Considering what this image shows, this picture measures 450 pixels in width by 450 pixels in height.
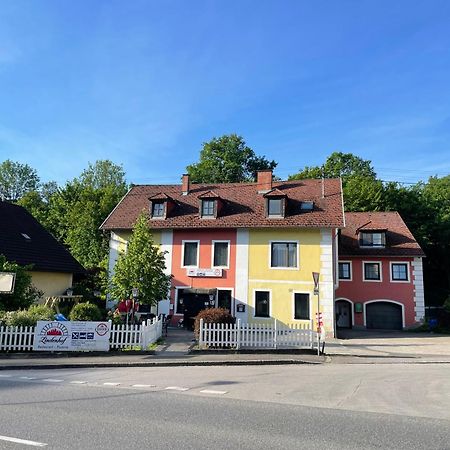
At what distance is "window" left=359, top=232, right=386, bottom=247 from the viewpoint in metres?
32.3

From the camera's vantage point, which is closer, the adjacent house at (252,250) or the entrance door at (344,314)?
the adjacent house at (252,250)

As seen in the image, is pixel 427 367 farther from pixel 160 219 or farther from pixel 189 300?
pixel 160 219

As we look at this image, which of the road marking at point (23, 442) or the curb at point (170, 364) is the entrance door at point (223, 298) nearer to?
the curb at point (170, 364)

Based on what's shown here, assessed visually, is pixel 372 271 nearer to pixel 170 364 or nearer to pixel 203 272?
pixel 203 272

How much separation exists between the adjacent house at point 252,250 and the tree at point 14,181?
39.3 meters

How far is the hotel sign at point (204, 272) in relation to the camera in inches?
1026

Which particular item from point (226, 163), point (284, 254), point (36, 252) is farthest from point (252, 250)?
point (226, 163)

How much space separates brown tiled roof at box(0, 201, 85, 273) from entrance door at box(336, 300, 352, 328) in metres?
18.9

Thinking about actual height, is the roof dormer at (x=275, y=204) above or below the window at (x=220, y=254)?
above

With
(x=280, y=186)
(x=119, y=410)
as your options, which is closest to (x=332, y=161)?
(x=280, y=186)

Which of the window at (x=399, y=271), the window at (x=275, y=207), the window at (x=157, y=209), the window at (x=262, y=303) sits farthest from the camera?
the window at (x=399, y=271)

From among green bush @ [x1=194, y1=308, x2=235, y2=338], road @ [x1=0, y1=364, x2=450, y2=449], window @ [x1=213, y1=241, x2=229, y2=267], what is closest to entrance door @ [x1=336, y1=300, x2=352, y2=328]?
window @ [x1=213, y1=241, x2=229, y2=267]

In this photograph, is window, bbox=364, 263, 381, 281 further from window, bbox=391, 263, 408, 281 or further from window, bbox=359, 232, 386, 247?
window, bbox=359, 232, 386, 247

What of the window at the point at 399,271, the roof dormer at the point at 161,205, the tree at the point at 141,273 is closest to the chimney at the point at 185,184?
the roof dormer at the point at 161,205
